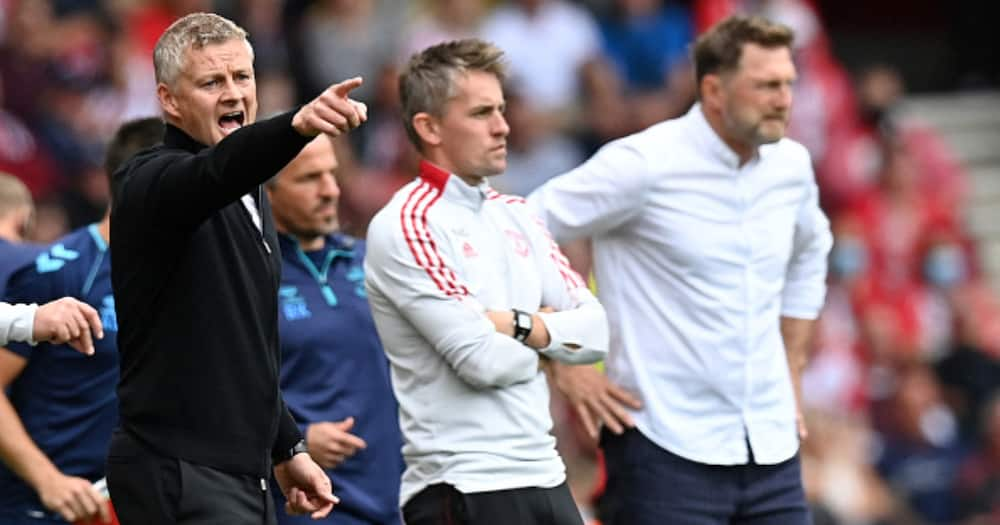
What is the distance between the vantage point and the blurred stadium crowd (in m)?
10.3

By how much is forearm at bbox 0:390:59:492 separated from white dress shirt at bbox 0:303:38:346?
1.17m

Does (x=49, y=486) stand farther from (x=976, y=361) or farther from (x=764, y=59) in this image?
(x=976, y=361)

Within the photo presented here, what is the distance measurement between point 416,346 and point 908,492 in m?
7.40

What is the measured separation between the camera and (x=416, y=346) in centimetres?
544

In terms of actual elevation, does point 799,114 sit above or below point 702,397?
below

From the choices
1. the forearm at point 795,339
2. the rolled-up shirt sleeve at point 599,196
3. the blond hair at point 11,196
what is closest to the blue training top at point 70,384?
the blond hair at point 11,196

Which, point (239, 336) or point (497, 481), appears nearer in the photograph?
point (239, 336)

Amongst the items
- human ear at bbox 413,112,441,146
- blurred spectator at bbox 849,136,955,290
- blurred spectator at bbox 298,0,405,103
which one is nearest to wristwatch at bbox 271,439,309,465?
human ear at bbox 413,112,441,146

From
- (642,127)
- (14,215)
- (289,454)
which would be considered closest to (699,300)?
(289,454)

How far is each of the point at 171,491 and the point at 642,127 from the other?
834cm

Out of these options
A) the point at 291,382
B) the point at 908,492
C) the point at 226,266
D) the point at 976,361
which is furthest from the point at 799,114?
the point at 226,266

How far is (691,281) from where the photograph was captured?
20.5 ft

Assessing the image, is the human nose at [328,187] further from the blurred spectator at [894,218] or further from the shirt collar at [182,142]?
the blurred spectator at [894,218]

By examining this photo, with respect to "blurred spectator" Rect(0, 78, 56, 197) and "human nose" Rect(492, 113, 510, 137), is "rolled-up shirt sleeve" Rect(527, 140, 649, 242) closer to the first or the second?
"human nose" Rect(492, 113, 510, 137)
